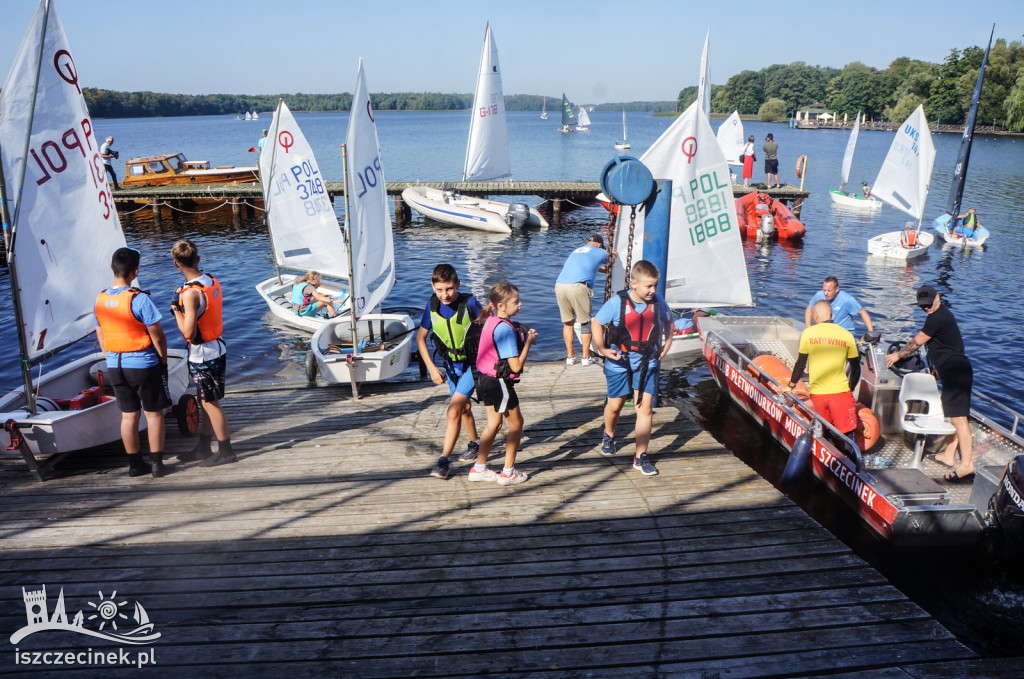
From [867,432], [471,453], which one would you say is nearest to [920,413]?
[867,432]

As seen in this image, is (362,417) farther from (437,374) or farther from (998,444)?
(998,444)

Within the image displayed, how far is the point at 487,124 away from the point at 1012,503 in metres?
21.9

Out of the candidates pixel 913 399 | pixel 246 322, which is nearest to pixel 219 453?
pixel 913 399

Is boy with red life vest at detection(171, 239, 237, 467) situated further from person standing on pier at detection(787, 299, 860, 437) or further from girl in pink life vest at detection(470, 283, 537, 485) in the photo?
person standing on pier at detection(787, 299, 860, 437)

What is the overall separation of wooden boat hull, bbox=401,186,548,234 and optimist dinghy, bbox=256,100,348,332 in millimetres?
12434

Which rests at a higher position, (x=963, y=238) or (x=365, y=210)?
(x=365, y=210)

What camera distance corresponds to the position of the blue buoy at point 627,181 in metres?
7.41

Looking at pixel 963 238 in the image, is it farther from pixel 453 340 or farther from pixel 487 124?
pixel 453 340

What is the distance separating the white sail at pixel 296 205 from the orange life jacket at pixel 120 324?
7771 mm

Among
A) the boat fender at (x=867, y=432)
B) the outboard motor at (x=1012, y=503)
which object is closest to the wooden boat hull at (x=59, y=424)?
the boat fender at (x=867, y=432)

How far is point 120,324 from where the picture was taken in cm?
564

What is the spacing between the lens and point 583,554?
4.91 m

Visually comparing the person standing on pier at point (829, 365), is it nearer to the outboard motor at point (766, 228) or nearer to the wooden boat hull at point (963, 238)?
the outboard motor at point (766, 228)

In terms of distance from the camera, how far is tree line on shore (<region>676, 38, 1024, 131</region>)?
263 ft
